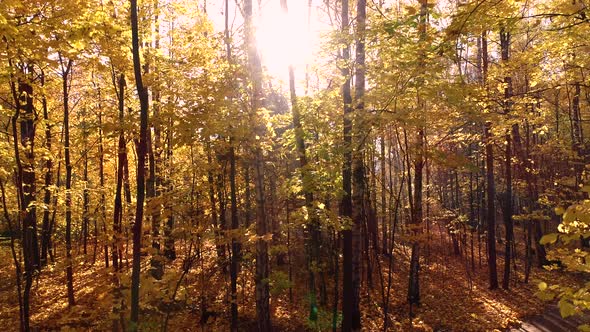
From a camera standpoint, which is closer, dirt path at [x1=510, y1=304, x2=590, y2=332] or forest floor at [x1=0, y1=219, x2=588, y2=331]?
forest floor at [x1=0, y1=219, x2=588, y2=331]

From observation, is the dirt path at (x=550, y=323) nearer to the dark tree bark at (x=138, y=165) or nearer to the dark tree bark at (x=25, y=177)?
the dark tree bark at (x=138, y=165)

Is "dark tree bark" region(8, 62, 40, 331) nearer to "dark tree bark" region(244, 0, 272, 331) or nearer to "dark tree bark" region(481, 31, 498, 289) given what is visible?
"dark tree bark" region(244, 0, 272, 331)

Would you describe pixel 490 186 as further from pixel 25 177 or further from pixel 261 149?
pixel 25 177

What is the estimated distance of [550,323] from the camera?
1233cm

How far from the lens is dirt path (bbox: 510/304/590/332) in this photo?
11.8 m

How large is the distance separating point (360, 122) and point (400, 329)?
7.39m

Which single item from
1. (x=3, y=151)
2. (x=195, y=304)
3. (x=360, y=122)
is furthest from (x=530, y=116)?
(x=3, y=151)

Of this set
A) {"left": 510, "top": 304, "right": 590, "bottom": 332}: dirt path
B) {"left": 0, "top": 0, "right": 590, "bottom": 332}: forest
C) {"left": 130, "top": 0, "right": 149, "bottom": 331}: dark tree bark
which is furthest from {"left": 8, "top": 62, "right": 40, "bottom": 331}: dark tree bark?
{"left": 510, "top": 304, "right": 590, "bottom": 332}: dirt path

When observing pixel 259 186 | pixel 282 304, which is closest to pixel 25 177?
pixel 259 186

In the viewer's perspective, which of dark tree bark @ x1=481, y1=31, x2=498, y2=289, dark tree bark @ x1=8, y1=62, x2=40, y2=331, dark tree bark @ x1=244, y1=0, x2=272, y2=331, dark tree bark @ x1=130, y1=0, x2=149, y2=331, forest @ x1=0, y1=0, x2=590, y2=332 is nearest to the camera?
dark tree bark @ x1=130, y1=0, x2=149, y2=331

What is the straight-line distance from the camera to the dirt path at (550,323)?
464 inches

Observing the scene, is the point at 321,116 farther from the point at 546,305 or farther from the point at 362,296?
the point at 546,305

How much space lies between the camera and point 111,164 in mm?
23344

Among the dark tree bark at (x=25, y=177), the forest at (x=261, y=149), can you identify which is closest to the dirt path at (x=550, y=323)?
the forest at (x=261, y=149)
